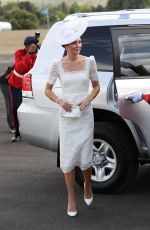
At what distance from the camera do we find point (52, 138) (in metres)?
6.62

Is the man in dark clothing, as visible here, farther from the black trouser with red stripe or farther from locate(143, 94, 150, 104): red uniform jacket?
locate(143, 94, 150, 104): red uniform jacket

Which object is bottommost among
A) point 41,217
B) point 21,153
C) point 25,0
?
point 25,0

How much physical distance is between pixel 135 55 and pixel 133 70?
0.50 feet

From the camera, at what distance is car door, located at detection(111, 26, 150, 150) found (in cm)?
598

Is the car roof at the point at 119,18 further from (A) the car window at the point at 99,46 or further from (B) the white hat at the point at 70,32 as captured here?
(B) the white hat at the point at 70,32

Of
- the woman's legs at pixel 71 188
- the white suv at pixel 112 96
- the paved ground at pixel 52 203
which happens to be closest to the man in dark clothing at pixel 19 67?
the paved ground at pixel 52 203

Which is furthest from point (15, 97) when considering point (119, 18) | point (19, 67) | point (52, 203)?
point (52, 203)

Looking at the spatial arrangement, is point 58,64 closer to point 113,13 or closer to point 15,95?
point 113,13

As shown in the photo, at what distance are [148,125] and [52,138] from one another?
106cm

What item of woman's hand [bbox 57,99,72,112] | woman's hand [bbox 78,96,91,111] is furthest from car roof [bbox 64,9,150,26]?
woman's hand [bbox 57,99,72,112]

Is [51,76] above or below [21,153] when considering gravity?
above

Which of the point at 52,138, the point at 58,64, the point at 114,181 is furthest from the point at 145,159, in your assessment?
the point at 58,64

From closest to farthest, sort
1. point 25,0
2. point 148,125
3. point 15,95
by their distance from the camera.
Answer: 1. point 148,125
2. point 15,95
3. point 25,0

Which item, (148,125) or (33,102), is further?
(33,102)
